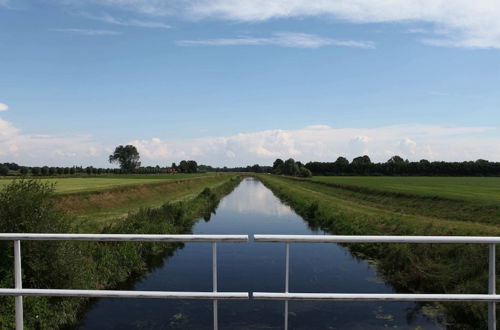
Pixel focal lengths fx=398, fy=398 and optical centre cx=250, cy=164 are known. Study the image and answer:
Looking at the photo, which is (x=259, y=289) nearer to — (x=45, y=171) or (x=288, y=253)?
(x=288, y=253)

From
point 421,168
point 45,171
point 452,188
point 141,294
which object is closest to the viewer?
point 141,294

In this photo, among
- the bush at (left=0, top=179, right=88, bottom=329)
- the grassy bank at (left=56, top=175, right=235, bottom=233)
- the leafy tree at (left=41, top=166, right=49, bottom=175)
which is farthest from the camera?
the leafy tree at (left=41, top=166, right=49, bottom=175)

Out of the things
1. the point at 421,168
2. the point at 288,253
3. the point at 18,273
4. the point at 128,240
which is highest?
the point at 421,168

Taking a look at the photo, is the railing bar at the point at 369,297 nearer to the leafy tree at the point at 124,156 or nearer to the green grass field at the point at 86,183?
the green grass field at the point at 86,183

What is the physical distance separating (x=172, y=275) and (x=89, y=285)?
4.55 meters

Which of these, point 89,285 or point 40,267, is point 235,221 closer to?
point 89,285

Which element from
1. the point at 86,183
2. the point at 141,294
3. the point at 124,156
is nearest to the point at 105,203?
the point at 86,183

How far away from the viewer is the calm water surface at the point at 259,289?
1013 centimetres

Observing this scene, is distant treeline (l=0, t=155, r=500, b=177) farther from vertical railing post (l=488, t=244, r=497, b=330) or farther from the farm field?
vertical railing post (l=488, t=244, r=497, b=330)

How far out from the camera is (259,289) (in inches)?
520

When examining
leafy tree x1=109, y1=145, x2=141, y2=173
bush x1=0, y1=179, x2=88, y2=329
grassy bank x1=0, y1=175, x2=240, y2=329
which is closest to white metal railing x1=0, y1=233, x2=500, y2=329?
grassy bank x1=0, y1=175, x2=240, y2=329

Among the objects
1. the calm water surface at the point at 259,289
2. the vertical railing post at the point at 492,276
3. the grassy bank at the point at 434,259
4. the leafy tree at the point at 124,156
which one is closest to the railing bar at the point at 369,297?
the vertical railing post at the point at 492,276

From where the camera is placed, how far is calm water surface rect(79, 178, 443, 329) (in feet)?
33.2

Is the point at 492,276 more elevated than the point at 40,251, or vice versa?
the point at 492,276
